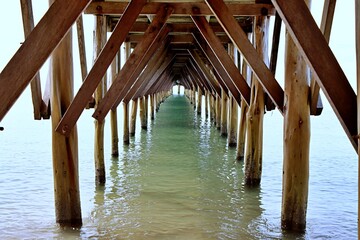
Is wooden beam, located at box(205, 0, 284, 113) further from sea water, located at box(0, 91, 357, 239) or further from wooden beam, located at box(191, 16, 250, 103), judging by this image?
wooden beam, located at box(191, 16, 250, 103)

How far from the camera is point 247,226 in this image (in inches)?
169

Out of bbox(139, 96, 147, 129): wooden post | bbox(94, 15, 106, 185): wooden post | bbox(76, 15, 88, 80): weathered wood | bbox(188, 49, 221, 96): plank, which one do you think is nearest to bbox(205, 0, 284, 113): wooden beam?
bbox(76, 15, 88, 80): weathered wood

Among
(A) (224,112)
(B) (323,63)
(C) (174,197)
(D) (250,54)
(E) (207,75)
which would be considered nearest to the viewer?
(B) (323,63)

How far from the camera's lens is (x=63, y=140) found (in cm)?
378

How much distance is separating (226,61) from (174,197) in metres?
1.73

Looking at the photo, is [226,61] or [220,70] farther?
[220,70]

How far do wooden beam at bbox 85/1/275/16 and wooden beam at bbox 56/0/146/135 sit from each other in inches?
51.3

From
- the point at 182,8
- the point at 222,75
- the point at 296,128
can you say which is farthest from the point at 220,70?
the point at 296,128

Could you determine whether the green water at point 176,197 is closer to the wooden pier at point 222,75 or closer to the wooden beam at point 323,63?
the wooden pier at point 222,75

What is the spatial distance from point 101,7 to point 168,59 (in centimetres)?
756

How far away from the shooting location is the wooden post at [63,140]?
12.1ft

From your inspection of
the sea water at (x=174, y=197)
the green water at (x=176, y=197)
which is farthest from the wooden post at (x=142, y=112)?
the green water at (x=176, y=197)

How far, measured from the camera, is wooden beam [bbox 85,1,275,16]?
568cm

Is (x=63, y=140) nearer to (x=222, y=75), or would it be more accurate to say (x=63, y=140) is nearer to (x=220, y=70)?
(x=222, y=75)
